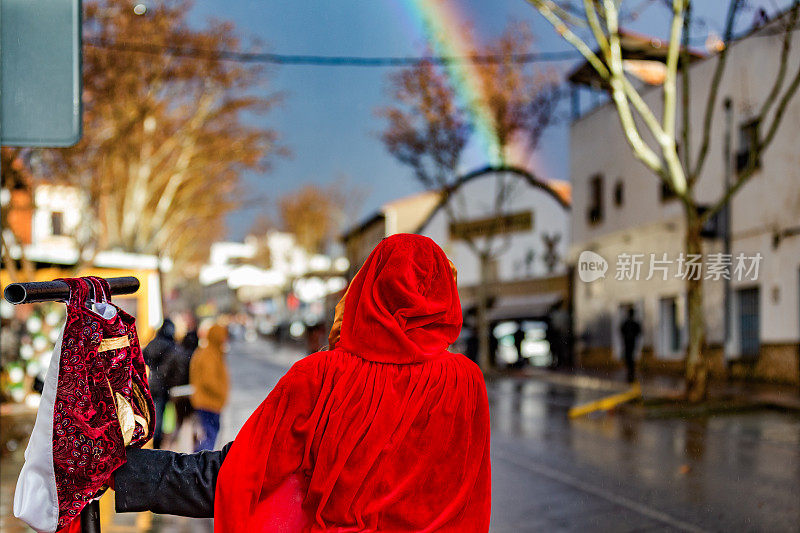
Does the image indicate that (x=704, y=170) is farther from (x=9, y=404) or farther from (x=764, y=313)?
(x=9, y=404)

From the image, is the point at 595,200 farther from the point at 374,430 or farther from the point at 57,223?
the point at 374,430

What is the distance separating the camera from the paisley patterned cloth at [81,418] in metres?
2.07

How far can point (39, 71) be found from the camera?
333 centimetres

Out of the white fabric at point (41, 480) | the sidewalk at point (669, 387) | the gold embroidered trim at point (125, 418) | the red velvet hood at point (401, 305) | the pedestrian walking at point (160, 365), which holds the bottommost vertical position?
the sidewalk at point (669, 387)

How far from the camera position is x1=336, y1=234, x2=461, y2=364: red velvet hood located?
7.23ft

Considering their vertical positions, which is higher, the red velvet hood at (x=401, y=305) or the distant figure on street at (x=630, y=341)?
the red velvet hood at (x=401, y=305)

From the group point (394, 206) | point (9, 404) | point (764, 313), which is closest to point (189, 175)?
point (9, 404)

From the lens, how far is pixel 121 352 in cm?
223

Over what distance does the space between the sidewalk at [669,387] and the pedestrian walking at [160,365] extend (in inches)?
363

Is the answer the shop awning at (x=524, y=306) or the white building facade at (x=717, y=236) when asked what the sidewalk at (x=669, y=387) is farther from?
the shop awning at (x=524, y=306)

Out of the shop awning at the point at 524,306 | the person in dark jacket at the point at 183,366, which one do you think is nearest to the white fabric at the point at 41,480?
the person in dark jacket at the point at 183,366

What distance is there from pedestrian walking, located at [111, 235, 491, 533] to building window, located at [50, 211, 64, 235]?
3767 centimetres

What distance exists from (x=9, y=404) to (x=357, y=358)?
1558cm

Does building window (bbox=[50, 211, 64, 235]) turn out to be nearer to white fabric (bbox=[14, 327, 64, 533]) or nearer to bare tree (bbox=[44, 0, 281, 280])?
bare tree (bbox=[44, 0, 281, 280])
